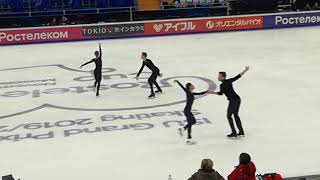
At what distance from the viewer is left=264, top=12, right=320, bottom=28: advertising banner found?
29.5 meters

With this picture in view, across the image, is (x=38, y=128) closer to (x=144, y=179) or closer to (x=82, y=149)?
(x=82, y=149)

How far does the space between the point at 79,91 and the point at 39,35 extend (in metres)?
12.6

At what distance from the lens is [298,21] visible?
2966cm

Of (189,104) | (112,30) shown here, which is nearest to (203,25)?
(112,30)

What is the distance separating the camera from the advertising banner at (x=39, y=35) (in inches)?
1062

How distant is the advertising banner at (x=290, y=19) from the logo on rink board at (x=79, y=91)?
13428mm

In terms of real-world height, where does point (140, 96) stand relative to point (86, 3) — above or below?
below

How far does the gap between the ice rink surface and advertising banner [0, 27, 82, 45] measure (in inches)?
178

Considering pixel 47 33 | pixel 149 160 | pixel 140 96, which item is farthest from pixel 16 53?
pixel 149 160

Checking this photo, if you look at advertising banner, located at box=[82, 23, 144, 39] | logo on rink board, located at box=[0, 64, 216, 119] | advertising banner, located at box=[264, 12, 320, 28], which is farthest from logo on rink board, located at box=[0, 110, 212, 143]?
advertising banner, located at box=[264, 12, 320, 28]

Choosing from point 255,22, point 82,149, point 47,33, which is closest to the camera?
point 82,149

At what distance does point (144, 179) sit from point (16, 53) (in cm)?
1722

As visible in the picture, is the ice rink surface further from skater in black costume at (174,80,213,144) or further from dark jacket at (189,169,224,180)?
dark jacket at (189,169,224,180)

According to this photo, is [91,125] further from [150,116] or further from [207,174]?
[207,174]
